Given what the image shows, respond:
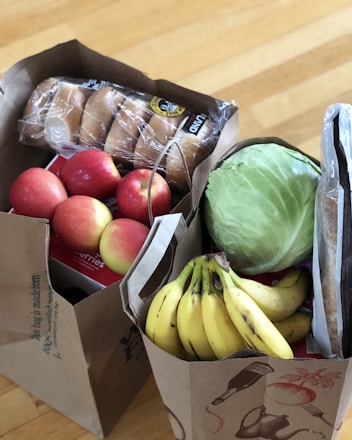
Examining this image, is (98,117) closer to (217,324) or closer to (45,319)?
(45,319)

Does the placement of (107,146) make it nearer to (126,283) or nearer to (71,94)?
(71,94)

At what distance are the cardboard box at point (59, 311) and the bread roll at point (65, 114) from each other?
0.21 feet

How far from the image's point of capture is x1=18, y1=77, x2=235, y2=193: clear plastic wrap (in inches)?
38.7

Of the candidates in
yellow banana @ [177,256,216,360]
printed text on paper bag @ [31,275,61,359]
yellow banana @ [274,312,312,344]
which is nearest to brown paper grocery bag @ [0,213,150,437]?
printed text on paper bag @ [31,275,61,359]

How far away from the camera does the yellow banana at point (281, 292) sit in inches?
30.8

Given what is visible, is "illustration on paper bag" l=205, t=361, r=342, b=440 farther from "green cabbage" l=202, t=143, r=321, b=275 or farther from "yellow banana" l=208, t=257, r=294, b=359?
"green cabbage" l=202, t=143, r=321, b=275

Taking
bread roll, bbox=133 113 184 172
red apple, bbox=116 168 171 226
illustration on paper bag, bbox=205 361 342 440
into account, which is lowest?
illustration on paper bag, bbox=205 361 342 440

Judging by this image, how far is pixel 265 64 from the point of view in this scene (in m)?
1.49

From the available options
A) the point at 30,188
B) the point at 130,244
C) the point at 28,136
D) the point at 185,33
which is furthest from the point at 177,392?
the point at 185,33

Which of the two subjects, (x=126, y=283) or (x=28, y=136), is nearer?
(x=126, y=283)

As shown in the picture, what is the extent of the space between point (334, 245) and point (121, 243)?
11.5 inches

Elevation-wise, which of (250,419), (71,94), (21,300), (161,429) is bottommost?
(161,429)

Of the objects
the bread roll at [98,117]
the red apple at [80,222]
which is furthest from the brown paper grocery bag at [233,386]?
the bread roll at [98,117]

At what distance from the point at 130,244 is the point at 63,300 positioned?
0.12 meters
